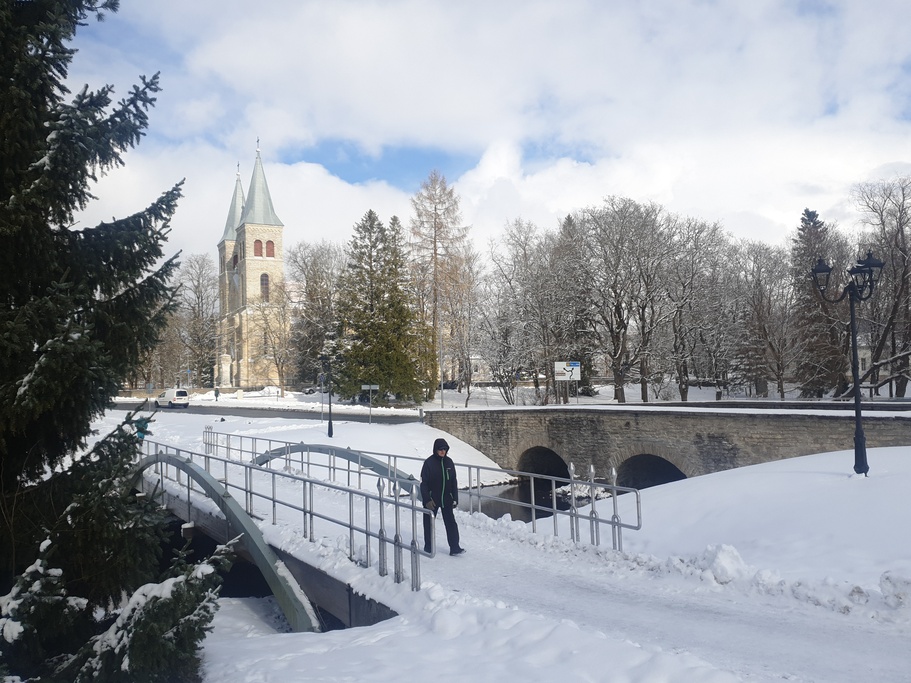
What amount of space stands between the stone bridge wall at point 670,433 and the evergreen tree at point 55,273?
14.9 m

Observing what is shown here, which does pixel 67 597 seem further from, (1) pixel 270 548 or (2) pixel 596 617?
(1) pixel 270 548

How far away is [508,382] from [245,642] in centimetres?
3395

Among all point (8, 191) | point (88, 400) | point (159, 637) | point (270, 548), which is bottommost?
point (270, 548)

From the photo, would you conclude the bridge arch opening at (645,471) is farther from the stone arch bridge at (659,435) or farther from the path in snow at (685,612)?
the path in snow at (685,612)

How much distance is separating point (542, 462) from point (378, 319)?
55.1 feet

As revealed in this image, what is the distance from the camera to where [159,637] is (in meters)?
5.00

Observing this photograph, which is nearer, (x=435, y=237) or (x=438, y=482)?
(x=438, y=482)

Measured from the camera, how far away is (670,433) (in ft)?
68.4

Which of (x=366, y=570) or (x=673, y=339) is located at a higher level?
(x=673, y=339)

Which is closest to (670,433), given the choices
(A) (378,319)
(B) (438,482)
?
(B) (438,482)

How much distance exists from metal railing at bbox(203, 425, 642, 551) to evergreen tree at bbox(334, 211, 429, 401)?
12.5 metres

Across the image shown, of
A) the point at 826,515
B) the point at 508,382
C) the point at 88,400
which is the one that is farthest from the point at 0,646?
the point at 508,382

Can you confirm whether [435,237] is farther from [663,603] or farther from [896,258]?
[663,603]

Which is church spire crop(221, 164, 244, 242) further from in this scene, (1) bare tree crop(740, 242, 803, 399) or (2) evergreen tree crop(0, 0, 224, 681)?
(2) evergreen tree crop(0, 0, 224, 681)
